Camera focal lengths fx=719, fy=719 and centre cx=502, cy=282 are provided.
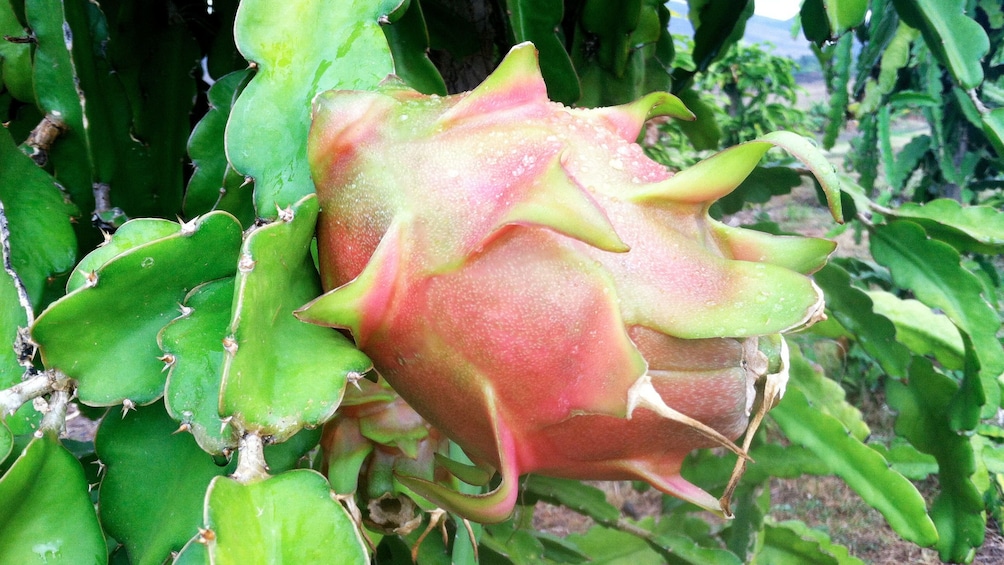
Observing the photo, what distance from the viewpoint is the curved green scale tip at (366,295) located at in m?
0.40

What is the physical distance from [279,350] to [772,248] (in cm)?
31

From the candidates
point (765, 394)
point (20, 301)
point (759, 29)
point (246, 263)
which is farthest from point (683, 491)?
point (759, 29)

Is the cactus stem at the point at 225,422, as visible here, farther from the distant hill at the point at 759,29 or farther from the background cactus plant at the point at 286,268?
the distant hill at the point at 759,29

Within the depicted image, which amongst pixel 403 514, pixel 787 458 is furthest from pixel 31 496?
pixel 787 458

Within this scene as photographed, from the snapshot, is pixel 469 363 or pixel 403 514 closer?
pixel 469 363

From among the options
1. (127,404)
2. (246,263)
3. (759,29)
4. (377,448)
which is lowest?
(759,29)

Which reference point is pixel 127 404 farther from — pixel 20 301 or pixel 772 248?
pixel 772 248

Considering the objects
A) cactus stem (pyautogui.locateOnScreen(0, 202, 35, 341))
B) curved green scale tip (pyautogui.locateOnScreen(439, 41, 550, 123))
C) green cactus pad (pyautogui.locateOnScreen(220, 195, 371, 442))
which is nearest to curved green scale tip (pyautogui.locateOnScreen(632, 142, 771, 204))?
curved green scale tip (pyautogui.locateOnScreen(439, 41, 550, 123))

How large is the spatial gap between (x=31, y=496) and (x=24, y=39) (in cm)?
47

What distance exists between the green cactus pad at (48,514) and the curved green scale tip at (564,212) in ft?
1.12

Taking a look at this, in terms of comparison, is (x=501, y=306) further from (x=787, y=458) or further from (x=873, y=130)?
(x=873, y=130)

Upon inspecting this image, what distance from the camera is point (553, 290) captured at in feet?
1.28

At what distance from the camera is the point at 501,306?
0.40 m

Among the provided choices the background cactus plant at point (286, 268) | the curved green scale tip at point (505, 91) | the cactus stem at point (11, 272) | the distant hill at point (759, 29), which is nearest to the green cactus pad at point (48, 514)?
the background cactus plant at point (286, 268)
